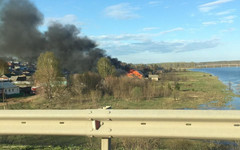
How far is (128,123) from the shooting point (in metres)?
2.64

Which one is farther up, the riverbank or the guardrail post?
the guardrail post

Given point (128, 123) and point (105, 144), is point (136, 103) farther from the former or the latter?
point (128, 123)

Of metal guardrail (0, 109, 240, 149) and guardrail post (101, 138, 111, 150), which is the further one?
guardrail post (101, 138, 111, 150)

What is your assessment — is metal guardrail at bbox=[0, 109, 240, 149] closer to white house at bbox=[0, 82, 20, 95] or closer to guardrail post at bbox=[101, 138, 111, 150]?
guardrail post at bbox=[101, 138, 111, 150]

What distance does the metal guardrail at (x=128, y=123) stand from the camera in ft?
8.05

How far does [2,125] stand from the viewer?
294 centimetres

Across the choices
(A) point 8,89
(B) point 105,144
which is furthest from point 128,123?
(A) point 8,89

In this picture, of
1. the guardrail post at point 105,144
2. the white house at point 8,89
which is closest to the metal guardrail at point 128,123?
the guardrail post at point 105,144

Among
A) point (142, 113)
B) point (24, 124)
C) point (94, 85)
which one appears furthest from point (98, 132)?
point (94, 85)

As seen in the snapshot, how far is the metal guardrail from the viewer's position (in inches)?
96.6

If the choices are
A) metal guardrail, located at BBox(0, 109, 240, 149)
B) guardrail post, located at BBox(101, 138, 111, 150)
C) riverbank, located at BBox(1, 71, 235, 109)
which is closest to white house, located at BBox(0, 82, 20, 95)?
riverbank, located at BBox(1, 71, 235, 109)

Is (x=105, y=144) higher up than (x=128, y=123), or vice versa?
(x=128, y=123)

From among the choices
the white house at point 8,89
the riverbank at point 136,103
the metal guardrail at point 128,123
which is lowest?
the riverbank at point 136,103

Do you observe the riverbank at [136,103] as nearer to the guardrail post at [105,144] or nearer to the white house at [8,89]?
the white house at [8,89]
